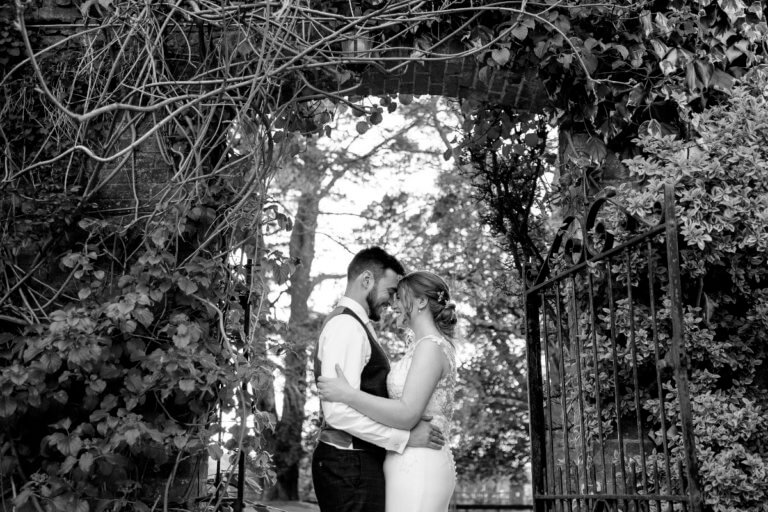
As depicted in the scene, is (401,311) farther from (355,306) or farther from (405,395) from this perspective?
(405,395)

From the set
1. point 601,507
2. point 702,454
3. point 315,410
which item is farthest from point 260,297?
point 315,410

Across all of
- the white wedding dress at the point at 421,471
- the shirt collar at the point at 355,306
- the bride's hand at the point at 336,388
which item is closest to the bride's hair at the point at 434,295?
the white wedding dress at the point at 421,471

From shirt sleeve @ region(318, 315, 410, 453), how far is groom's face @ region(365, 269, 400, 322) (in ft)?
0.84

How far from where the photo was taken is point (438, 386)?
3.55 m

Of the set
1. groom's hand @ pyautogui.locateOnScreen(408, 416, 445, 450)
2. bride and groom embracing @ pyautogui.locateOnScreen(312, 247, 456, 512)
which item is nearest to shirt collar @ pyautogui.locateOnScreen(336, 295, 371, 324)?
bride and groom embracing @ pyautogui.locateOnScreen(312, 247, 456, 512)

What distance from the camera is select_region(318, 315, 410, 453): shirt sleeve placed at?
3.23 metres

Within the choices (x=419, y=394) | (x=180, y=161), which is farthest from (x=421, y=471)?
(x=180, y=161)

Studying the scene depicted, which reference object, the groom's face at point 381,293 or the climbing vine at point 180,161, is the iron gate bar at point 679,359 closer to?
the groom's face at point 381,293

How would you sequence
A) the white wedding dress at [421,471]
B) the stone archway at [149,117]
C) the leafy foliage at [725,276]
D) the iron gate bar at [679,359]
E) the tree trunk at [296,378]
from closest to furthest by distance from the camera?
the iron gate bar at [679,359] < the white wedding dress at [421,471] < the leafy foliage at [725,276] < the stone archway at [149,117] < the tree trunk at [296,378]

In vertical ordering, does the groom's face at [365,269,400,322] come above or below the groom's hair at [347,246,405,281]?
below

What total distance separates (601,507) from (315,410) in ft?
34.0

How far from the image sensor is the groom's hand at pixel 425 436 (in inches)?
133

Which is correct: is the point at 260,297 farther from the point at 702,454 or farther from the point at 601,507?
the point at 702,454

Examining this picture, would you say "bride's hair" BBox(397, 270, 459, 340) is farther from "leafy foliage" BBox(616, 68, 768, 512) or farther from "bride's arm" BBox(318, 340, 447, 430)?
"leafy foliage" BBox(616, 68, 768, 512)
